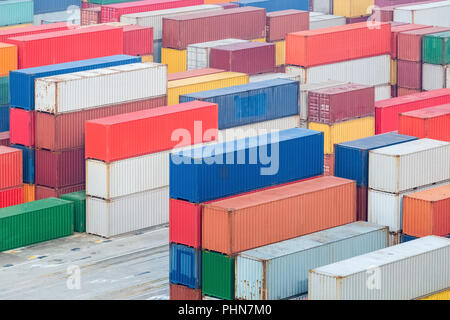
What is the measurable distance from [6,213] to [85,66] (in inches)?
490

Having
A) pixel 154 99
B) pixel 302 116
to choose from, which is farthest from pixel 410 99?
pixel 154 99

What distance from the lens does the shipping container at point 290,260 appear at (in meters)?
55.4

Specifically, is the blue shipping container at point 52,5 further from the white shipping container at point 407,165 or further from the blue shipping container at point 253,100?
the white shipping container at point 407,165

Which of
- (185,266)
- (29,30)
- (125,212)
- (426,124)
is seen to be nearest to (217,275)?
(185,266)

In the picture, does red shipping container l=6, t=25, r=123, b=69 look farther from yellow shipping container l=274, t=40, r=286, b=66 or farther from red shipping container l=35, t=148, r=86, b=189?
yellow shipping container l=274, t=40, r=286, b=66

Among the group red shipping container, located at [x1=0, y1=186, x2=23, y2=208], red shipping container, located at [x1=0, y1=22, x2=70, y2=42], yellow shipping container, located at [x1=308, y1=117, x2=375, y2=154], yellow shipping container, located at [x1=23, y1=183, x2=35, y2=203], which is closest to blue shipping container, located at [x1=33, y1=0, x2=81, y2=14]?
red shipping container, located at [x1=0, y1=22, x2=70, y2=42]

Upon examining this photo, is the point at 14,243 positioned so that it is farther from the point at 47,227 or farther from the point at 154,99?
the point at 154,99

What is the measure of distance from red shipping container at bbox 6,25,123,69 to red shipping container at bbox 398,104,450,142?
24.2 m

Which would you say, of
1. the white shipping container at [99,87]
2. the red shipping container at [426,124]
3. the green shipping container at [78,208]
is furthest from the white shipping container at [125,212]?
the red shipping container at [426,124]

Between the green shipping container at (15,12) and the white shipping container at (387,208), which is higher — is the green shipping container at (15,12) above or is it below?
above

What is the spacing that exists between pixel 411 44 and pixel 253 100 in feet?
65.6

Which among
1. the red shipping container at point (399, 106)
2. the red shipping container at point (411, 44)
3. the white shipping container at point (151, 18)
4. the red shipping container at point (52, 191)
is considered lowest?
the red shipping container at point (52, 191)

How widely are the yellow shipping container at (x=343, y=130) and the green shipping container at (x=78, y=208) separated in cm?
1670

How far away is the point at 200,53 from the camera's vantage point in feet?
286
